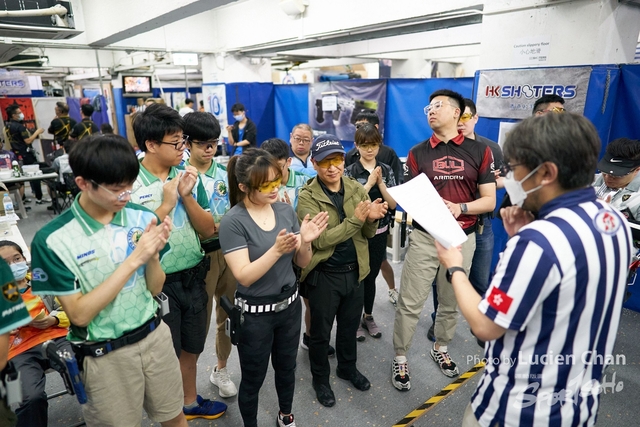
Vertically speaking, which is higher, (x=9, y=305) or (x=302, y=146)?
(x=302, y=146)

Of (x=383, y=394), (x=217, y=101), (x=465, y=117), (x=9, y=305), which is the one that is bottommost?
(x=383, y=394)

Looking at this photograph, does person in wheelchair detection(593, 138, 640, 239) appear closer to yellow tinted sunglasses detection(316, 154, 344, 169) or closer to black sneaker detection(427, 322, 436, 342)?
black sneaker detection(427, 322, 436, 342)

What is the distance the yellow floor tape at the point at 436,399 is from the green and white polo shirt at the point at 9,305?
199cm

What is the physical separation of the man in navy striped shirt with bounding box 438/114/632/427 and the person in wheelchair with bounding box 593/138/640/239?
180cm

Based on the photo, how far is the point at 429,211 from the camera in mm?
1745

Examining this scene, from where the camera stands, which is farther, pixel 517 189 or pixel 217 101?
pixel 217 101

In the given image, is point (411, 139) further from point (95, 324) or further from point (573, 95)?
point (95, 324)

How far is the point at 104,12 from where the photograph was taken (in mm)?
5953

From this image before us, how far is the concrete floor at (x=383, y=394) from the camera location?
2363mm

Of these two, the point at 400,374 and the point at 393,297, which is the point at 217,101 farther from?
the point at 400,374

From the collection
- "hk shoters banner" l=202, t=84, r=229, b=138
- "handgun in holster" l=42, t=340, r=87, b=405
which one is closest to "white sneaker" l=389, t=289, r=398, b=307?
"handgun in holster" l=42, t=340, r=87, b=405

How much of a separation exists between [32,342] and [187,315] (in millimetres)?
915

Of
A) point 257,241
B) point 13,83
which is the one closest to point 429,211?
point 257,241

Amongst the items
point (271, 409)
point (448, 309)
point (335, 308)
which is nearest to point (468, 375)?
point (448, 309)
